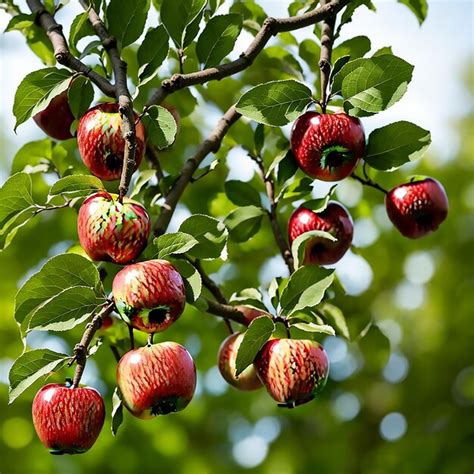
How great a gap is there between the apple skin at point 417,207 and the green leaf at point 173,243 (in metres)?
0.45

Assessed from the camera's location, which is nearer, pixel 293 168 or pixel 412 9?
pixel 293 168

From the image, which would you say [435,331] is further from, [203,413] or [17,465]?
[17,465]

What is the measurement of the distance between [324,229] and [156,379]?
1.27ft

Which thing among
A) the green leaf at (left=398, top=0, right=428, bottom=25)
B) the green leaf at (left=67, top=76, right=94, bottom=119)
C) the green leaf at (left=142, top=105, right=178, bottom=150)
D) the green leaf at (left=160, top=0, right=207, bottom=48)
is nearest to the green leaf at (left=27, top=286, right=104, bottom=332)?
the green leaf at (left=142, top=105, right=178, bottom=150)

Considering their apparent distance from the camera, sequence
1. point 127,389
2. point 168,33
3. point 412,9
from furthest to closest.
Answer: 1. point 412,9
2. point 168,33
3. point 127,389

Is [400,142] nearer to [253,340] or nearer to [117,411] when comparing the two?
[253,340]

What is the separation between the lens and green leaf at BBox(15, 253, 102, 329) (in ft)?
3.43

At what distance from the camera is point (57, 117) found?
4.42 ft

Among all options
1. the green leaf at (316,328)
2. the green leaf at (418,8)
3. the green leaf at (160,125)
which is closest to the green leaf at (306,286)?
the green leaf at (316,328)

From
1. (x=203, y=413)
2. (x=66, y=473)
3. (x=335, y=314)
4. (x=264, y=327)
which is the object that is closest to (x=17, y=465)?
(x=66, y=473)

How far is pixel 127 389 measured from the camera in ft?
3.44

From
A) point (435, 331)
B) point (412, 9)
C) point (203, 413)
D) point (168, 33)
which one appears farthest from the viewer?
point (435, 331)

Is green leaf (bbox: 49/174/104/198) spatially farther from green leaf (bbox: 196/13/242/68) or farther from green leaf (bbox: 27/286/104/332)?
green leaf (bbox: 196/13/242/68)

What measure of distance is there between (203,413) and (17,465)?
64 centimetres
